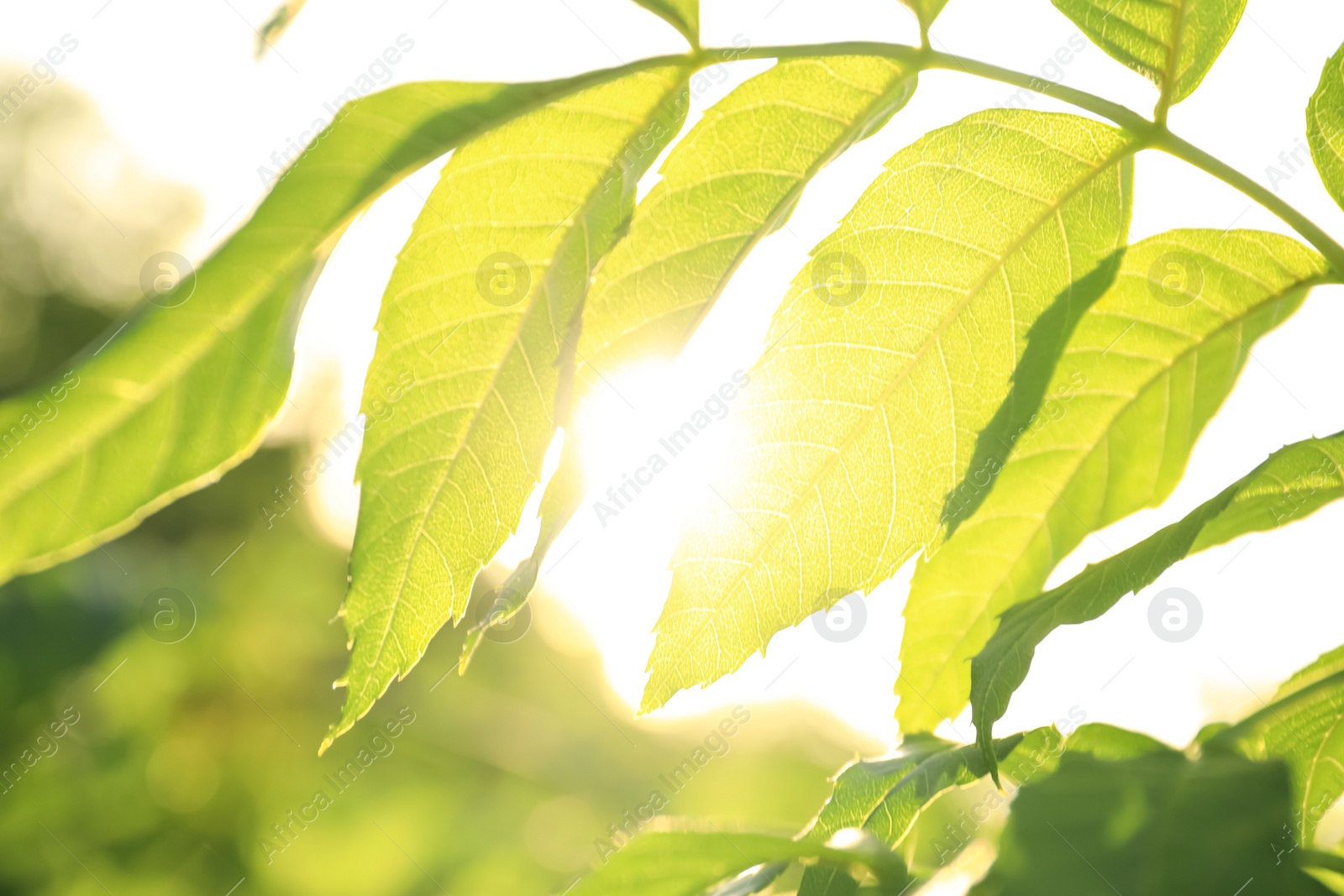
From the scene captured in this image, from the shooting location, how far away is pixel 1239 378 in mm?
869

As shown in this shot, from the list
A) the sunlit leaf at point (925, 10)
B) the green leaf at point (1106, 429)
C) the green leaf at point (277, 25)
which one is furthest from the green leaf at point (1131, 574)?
the green leaf at point (277, 25)

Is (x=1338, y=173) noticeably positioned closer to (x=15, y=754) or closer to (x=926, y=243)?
(x=926, y=243)

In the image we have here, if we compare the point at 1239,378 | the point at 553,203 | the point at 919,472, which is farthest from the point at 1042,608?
the point at 553,203

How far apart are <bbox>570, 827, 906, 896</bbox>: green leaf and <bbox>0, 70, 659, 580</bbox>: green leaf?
16.0 inches

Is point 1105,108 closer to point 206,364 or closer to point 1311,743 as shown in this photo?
point 1311,743

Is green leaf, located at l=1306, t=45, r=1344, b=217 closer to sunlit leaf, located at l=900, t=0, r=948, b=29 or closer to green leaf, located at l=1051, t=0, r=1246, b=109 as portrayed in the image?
green leaf, located at l=1051, t=0, r=1246, b=109

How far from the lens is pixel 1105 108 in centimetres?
76

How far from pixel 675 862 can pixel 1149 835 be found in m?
0.32

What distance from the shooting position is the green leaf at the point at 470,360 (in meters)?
0.76

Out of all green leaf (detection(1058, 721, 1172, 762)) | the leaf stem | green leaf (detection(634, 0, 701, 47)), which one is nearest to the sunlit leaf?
the leaf stem

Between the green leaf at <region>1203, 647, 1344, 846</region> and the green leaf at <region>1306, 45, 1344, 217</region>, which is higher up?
the green leaf at <region>1306, 45, 1344, 217</region>

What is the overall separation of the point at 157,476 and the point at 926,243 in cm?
62

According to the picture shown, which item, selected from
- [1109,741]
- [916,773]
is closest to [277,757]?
[916,773]

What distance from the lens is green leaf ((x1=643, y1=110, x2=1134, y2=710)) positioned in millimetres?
765
